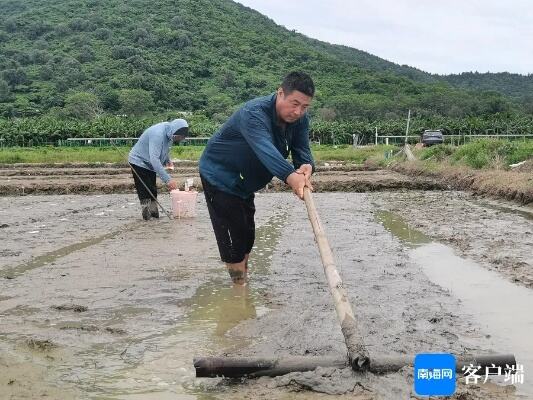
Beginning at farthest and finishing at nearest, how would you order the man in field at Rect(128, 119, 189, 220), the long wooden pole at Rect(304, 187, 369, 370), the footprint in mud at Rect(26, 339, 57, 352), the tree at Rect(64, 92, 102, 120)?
the tree at Rect(64, 92, 102, 120)
the man in field at Rect(128, 119, 189, 220)
the footprint in mud at Rect(26, 339, 57, 352)
the long wooden pole at Rect(304, 187, 369, 370)

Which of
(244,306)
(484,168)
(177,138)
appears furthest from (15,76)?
(244,306)

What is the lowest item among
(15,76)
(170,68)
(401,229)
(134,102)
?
(401,229)

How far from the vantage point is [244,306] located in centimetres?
468

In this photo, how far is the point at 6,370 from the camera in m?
3.19

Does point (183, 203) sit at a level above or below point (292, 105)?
below

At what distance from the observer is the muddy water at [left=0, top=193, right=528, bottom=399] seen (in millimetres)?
2984

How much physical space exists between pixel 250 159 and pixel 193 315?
125 centimetres

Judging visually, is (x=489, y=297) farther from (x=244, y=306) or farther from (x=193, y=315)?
(x=193, y=315)

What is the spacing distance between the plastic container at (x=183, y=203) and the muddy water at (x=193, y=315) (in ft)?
5.57

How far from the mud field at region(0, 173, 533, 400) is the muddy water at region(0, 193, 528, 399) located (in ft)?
0.04

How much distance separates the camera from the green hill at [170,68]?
73.6 meters

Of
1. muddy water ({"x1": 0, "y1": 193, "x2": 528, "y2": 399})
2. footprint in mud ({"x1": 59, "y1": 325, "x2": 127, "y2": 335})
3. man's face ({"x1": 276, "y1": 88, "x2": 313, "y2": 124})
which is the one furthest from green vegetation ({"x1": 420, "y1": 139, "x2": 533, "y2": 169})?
footprint in mud ({"x1": 59, "y1": 325, "x2": 127, "y2": 335})

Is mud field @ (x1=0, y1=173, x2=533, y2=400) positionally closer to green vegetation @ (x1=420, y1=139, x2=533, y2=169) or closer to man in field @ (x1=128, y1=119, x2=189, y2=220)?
man in field @ (x1=128, y1=119, x2=189, y2=220)

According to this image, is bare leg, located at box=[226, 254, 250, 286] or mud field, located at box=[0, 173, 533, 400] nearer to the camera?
mud field, located at box=[0, 173, 533, 400]
